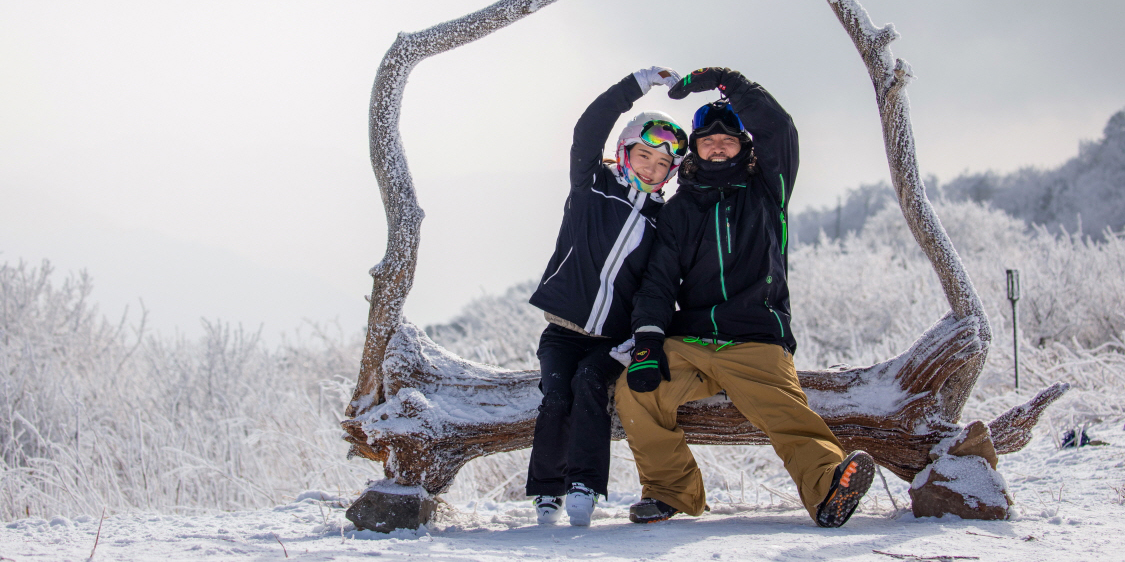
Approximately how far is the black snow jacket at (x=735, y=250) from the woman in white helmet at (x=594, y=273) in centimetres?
14

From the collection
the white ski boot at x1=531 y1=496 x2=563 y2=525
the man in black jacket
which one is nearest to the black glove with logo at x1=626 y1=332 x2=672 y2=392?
the man in black jacket

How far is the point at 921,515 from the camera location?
2.69 metres

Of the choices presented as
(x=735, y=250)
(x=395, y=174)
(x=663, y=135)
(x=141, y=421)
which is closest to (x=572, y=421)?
(x=735, y=250)

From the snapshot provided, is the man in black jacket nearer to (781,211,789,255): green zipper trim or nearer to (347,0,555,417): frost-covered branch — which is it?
(781,211,789,255): green zipper trim

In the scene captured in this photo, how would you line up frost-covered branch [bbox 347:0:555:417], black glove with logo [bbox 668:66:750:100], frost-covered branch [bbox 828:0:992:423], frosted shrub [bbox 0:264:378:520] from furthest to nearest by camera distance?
frosted shrub [bbox 0:264:378:520], frost-covered branch [bbox 347:0:555:417], frost-covered branch [bbox 828:0:992:423], black glove with logo [bbox 668:66:750:100]

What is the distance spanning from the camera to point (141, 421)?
17.7ft

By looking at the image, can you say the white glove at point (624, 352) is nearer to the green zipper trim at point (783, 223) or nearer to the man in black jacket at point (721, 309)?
the man in black jacket at point (721, 309)

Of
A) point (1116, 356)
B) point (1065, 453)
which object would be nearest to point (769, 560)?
point (1065, 453)

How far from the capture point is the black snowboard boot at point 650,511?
260 cm

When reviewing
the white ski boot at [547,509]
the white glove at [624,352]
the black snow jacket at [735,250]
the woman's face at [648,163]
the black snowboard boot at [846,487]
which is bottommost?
the white ski boot at [547,509]

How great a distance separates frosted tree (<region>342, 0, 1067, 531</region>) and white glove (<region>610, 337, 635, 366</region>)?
0.35 m

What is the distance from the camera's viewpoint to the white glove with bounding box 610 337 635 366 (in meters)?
2.71

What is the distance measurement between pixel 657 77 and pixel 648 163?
0.34m

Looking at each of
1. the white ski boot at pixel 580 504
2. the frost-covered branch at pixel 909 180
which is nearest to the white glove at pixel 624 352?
the white ski boot at pixel 580 504
